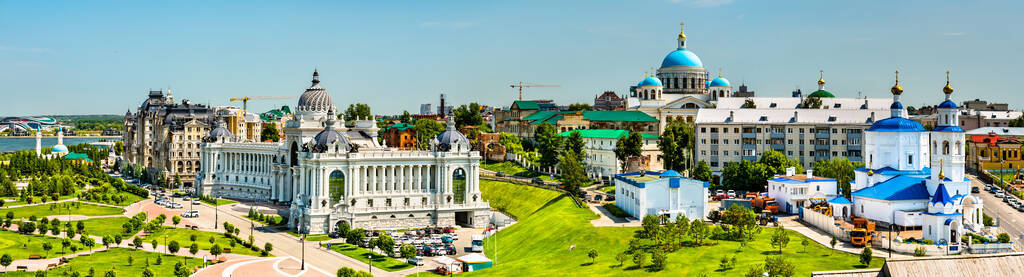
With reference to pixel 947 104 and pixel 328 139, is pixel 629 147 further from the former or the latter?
pixel 947 104

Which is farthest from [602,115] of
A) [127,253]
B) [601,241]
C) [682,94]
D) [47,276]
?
[47,276]

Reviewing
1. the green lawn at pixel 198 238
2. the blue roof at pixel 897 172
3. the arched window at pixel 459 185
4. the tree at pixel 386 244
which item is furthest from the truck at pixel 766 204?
the green lawn at pixel 198 238

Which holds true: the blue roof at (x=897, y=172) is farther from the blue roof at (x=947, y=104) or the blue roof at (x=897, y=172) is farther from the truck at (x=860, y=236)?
the truck at (x=860, y=236)

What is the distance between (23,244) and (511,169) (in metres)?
74.7

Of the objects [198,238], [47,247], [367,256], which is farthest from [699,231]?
[47,247]

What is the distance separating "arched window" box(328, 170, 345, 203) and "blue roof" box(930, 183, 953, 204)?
61157mm

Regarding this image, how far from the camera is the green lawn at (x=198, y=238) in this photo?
86062 mm

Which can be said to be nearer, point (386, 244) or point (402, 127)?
point (386, 244)

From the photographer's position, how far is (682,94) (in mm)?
171875

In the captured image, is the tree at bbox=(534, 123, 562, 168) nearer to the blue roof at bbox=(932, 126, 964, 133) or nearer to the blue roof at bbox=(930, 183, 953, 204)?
the blue roof at bbox=(932, 126, 964, 133)

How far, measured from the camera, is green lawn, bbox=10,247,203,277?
72312 mm

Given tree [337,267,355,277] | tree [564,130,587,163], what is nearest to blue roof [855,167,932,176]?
tree [564,130,587,163]

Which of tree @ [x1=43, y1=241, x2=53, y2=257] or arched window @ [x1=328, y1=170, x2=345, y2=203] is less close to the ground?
arched window @ [x1=328, y1=170, x2=345, y2=203]

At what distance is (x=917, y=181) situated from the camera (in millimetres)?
83750
